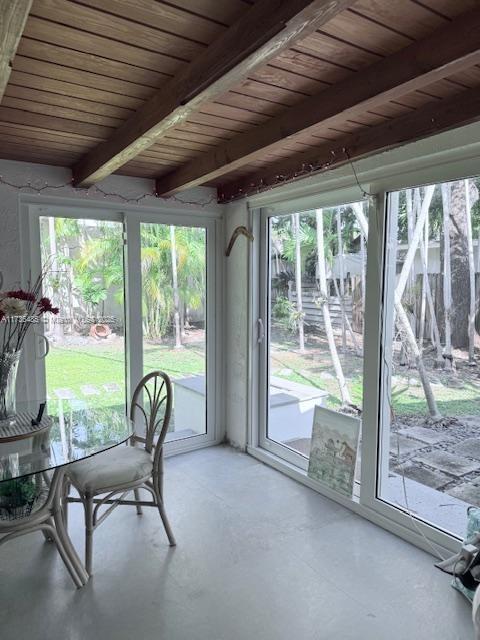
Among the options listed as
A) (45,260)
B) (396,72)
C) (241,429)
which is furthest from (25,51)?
(241,429)

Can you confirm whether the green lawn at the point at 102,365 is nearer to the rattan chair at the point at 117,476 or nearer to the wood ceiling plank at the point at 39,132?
the rattan chair at the point at 117,476

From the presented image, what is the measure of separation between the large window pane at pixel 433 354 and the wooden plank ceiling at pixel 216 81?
43cm

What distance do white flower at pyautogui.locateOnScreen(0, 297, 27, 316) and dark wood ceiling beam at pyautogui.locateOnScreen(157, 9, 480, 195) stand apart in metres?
1.37

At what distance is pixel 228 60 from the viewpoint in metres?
1.44

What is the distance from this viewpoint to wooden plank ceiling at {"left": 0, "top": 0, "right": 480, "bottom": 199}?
1.35 metres

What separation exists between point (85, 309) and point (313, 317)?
63.4 inches

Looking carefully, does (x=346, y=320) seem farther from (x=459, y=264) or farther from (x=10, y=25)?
(x=10, y=25)

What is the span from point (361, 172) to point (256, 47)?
136 cm

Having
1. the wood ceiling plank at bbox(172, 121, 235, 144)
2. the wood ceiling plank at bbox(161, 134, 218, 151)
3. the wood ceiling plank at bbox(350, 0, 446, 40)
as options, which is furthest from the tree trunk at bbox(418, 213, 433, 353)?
the wood ceiling plank at bbox(161, 134, 218, 151)

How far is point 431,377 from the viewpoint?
2.40 m

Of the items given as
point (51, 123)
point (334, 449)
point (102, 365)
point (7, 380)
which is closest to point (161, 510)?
point (7, 380)

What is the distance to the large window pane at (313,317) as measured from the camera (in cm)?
281

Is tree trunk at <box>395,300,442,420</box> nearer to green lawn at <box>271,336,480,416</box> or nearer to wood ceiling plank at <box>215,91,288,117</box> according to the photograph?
green lawn at <box>271,336,480,416</box>

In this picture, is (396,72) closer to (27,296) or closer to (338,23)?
(338,23)
